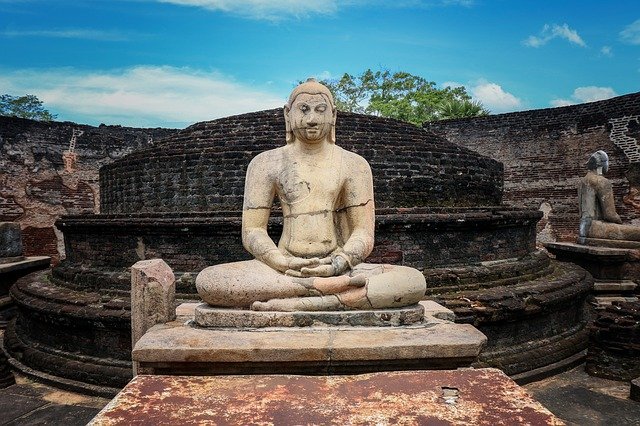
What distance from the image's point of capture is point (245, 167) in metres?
7.24

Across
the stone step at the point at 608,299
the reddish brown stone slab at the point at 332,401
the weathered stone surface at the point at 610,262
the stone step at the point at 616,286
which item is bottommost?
the stone step at the point at 608,299

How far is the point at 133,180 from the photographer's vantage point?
25.7 feet

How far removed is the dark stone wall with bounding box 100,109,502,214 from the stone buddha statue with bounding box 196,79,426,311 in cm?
353

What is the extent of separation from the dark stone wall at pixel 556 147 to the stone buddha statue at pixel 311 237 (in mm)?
12487

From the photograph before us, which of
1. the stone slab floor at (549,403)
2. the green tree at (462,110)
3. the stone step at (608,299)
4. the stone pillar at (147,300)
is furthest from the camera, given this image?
the green tree at (462,110)

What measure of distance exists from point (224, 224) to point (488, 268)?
3230mm

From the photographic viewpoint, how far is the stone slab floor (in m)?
4.30

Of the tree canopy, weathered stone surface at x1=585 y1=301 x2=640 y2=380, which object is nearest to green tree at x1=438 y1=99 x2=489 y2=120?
the tree canopy

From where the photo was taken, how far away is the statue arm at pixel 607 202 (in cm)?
826

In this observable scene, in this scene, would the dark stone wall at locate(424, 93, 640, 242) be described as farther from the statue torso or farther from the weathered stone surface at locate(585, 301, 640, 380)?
the statue torso

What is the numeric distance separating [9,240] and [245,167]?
15.8ft

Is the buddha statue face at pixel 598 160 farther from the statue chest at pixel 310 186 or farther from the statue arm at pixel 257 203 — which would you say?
the statue arm at pixel 257 203

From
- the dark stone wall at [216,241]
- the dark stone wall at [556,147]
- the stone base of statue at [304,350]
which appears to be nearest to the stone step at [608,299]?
the dark stone wall at [216,241]

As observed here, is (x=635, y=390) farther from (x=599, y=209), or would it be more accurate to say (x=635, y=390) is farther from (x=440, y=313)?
(x=599, y=209)
